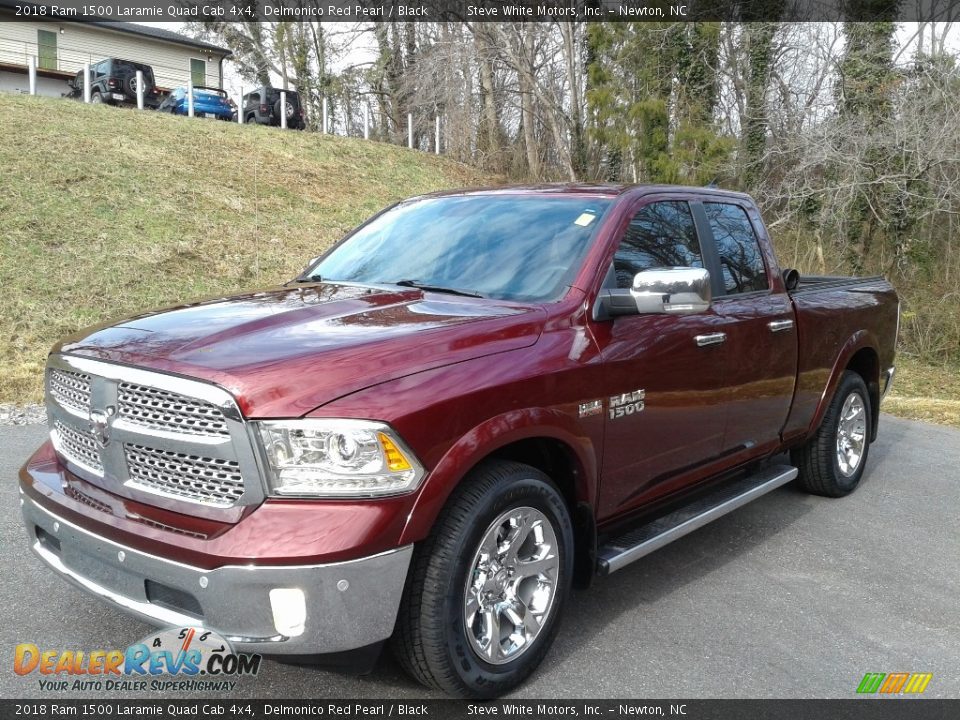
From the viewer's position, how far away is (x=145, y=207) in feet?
54.2

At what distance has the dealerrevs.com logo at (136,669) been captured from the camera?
3.15 meters

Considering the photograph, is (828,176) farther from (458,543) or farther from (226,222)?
(458,543)

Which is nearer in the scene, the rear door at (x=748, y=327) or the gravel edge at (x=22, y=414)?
the rear door at (x=748, y=327)

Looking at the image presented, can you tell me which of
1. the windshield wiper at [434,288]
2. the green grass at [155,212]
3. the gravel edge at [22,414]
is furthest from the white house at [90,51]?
the windshield wiper at [434,288]

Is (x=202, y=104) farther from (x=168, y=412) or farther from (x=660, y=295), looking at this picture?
(x=168, y=412)

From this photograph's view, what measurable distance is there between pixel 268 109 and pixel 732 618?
86.2 feet

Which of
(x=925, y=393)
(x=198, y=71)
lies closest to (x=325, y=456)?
(x=925, y=393)

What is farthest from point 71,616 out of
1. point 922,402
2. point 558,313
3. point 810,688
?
point 922,402

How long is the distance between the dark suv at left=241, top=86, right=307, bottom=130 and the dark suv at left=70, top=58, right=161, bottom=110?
3.22 m

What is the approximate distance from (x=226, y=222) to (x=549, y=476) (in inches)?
594

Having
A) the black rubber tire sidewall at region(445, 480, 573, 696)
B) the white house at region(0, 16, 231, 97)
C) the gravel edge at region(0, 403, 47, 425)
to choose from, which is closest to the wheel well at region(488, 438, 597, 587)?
the black rubber tire sidewall at region(445, 480, 573, 696)

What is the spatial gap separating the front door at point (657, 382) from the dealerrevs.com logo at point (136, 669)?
1658 mm

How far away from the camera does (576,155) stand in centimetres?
2397

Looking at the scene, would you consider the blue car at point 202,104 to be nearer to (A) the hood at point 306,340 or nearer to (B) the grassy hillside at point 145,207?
(B) the grassy hillside at point 145,207
